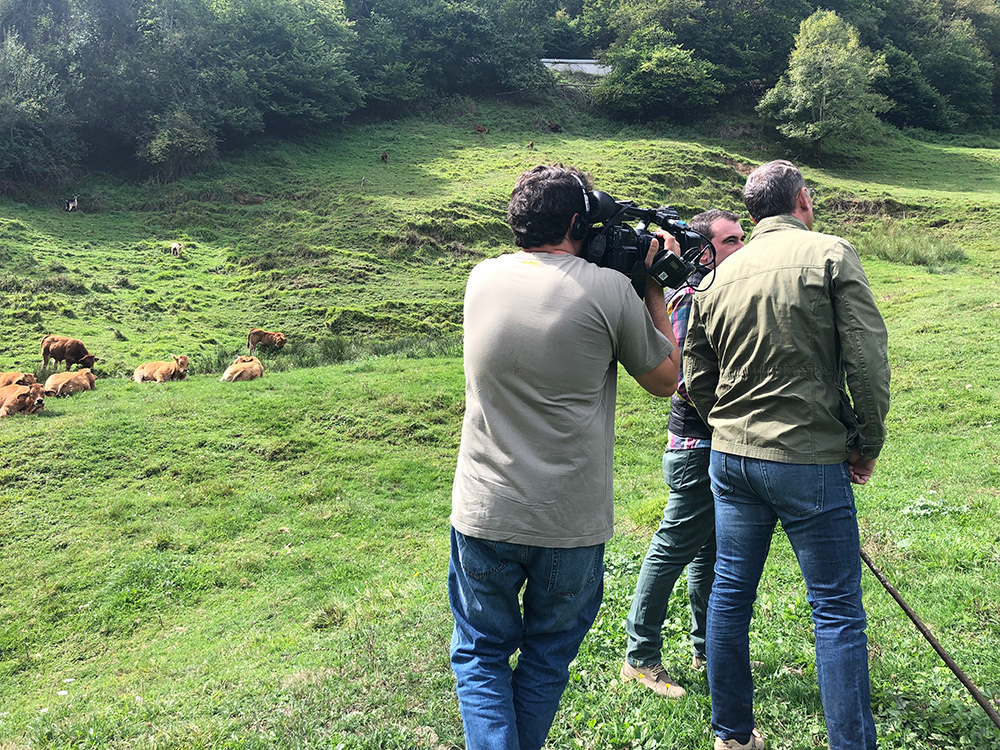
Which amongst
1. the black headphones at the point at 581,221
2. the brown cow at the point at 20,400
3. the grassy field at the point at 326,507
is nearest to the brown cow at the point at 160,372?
the grassy field at the point at 326,507

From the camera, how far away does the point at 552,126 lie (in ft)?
136

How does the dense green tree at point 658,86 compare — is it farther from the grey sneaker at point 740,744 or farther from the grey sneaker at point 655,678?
the grey sneaker at point 740,744

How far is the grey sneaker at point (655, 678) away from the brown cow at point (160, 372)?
11.6 m

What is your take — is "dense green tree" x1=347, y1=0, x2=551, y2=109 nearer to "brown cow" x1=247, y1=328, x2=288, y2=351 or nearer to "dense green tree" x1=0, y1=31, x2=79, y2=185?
"dense green tree" x1=0, y1=31, x2=79, y2=185

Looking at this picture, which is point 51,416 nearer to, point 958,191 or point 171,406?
point 171,406

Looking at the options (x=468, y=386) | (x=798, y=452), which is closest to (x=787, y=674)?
(x=798, y=452)

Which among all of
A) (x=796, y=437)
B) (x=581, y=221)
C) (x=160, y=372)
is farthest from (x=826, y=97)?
(x=581, y=221)

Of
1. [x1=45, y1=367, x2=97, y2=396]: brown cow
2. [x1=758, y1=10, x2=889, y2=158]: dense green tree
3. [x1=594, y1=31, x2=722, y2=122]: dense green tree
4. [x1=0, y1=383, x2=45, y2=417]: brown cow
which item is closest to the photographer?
[x1=0, y1=383, x2=45, y2=417]: brown cow

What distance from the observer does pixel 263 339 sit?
49.0 ft

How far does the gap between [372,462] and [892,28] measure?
61.6 m

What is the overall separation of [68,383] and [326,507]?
6.58 m

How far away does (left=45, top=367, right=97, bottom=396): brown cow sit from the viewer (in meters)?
11.6

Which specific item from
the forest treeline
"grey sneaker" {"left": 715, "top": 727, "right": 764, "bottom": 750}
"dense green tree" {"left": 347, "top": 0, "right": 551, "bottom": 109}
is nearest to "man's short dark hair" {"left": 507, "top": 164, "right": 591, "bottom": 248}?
"grey sneaker" {"left": 715, "top": 727, "right": 764, "bottom": 750}

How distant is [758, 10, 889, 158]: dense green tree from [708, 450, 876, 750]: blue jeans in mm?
39759
